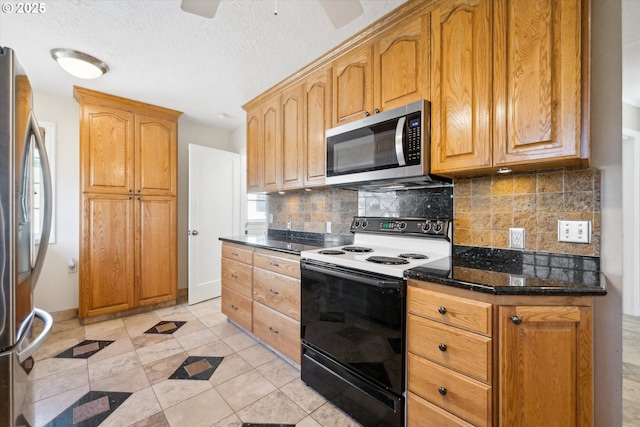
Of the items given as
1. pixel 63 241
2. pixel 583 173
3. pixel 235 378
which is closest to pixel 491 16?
pixel 583 173

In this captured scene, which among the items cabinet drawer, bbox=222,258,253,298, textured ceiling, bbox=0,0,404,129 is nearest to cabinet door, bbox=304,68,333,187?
textured ceiling, bbox=0,0,404,129

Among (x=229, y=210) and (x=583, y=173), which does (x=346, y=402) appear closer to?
(x=583, y=173)

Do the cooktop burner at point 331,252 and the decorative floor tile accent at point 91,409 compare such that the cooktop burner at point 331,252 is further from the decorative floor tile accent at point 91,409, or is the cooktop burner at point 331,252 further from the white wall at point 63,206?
the white wall at point 63,206

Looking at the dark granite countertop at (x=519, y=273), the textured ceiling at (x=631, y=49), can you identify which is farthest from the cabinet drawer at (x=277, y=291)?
the textured ceiling at (x=631, y=49)

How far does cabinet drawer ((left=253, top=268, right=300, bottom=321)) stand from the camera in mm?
2039

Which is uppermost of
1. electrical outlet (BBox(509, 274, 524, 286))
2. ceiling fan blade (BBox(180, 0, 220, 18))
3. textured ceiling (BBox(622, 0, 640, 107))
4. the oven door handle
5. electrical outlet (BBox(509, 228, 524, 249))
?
textured ceiling (BBox(622, 0, 640, 107))

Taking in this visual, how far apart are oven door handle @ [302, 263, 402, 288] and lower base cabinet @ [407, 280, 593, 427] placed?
287 mm

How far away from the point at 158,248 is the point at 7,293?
8.83 ft

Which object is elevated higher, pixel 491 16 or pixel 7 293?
pixel 491 16

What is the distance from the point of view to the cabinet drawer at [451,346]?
1139mm

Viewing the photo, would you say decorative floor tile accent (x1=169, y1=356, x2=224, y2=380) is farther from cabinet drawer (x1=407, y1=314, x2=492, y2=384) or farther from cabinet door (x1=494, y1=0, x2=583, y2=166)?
cabinet door (x1=494, y1=0, x2=583, y2=166)

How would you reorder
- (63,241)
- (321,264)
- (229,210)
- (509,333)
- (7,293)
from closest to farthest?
(7,293), (509,333), (321,264), (63,241), (229,210)

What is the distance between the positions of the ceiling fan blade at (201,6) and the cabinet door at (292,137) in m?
1.05

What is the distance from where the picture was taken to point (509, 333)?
3.65 ft
